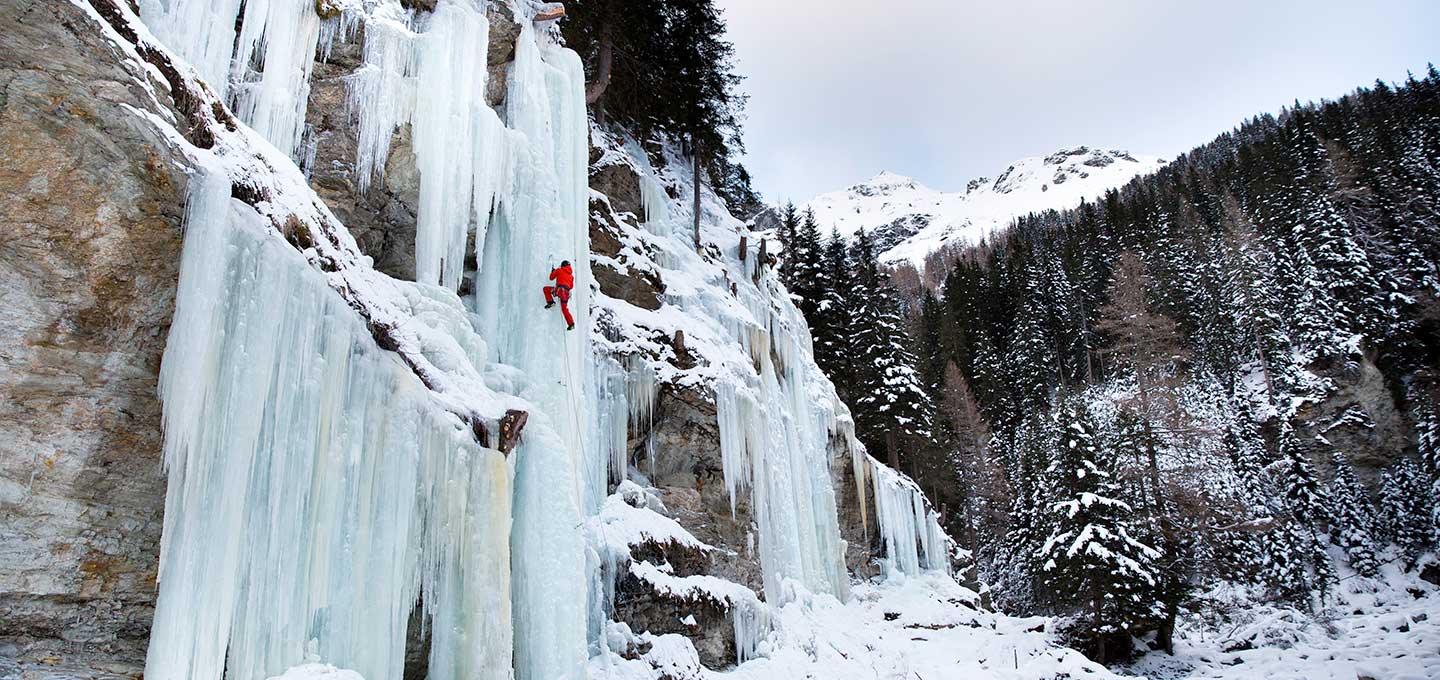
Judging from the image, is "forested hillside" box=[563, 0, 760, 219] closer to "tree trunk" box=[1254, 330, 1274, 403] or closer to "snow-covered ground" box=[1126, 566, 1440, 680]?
"snow-covered ground" box=[1126, 566, 1440, 680]

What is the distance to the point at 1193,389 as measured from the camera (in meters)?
36.4

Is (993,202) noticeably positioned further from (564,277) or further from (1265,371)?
(564,277)

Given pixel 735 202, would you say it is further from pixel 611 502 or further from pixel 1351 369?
pixel 1351 369

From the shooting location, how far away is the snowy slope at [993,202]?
138m

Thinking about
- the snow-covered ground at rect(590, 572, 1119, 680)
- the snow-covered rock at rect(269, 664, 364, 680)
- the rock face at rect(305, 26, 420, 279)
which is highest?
the rock face at rect(305, 26, 420, 279)

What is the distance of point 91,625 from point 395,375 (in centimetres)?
241

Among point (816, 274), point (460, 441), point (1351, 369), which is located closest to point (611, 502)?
point (460, 441)

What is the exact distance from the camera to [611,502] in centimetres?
1133

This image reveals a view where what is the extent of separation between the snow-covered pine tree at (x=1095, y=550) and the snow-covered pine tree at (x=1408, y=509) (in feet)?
45.0

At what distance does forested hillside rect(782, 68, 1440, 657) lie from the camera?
20.6 m

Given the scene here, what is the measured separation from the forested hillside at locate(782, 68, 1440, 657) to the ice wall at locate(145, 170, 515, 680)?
16678mm

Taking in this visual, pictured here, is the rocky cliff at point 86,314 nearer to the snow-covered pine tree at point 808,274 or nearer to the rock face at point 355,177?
the rock face at point 355,177

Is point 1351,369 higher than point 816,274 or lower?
lower

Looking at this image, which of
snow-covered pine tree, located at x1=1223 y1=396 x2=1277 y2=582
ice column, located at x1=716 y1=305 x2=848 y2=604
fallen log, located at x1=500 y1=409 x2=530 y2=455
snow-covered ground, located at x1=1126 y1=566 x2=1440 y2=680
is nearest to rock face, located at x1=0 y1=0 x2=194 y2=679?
fallen log, located at x1=500 y1=409 x2=530 y2=455
